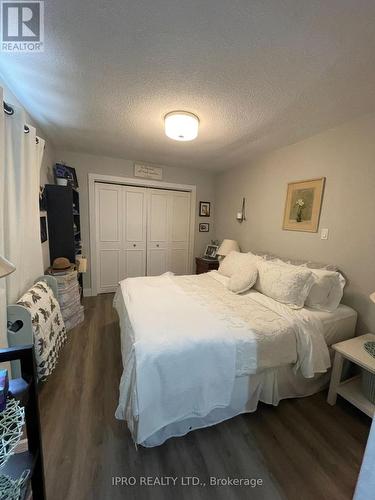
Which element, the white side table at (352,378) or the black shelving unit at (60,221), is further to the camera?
the black shelving unit at (60,221)

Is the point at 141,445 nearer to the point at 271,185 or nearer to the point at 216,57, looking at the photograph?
the point at 216,57

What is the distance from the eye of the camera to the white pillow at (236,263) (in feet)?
7.99

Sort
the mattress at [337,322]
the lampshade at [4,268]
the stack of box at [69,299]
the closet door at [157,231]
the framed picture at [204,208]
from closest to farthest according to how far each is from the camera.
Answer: the lampshade at [4,268], the mattress at [337,322], the stack of box at [69,299], the closet door at [157,231], the framed picture at [204,208]

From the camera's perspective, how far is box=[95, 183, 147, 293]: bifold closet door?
11.7 ft

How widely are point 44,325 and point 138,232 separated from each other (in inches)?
93.8

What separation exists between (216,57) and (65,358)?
2756mm

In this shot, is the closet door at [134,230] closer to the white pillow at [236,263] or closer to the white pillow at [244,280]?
the white pillow at [236,263]

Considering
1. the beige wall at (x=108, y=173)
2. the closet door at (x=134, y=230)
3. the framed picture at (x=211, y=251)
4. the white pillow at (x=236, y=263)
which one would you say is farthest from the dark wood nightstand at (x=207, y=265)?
the closet door at (x=134, y=230)

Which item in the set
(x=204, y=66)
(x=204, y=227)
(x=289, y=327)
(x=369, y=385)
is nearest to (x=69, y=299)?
(x=289, y=327)

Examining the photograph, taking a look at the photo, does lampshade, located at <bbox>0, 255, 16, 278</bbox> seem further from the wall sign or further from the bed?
the wall sign

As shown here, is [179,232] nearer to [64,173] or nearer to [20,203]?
[64,173]

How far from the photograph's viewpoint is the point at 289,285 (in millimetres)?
1889

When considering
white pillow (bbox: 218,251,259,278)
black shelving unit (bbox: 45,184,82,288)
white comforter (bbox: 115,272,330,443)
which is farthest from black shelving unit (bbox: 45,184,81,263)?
white pillow (bbox: 218,251,259,278)

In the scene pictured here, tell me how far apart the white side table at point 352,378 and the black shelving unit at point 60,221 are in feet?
9.99
